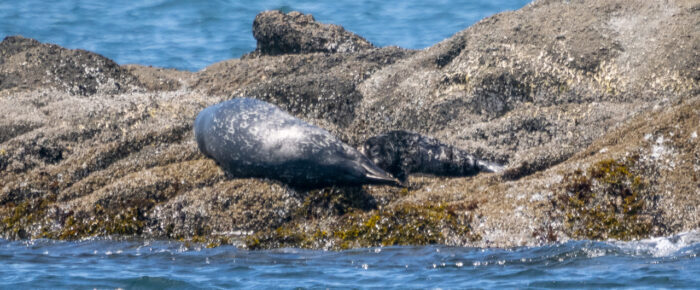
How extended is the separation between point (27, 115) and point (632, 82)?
17.3 feet

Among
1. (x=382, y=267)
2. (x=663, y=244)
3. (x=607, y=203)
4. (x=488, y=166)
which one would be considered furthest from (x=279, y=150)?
(x=663, y=244)

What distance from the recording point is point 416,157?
665cm

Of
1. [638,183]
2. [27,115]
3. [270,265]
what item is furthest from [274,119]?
[27,115]

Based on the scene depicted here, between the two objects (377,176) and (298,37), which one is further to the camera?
(298,37)

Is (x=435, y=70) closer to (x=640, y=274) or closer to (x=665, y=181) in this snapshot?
(x=665, y=181)

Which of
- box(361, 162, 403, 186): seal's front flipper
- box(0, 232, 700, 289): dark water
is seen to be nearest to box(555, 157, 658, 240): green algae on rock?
box(0, 232, 700, 289): dark water

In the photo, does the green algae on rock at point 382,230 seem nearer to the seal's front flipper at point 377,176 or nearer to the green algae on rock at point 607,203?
the seal's front flipper at point 377,176

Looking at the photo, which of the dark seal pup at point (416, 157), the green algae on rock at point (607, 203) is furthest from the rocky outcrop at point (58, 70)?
the green algae on rock at point (607, 203)

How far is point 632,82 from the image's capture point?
25.4ft

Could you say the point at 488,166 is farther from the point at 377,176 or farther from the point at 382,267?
the point at 382,267

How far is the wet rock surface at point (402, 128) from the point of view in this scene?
547cm

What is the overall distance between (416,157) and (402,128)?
1179mm

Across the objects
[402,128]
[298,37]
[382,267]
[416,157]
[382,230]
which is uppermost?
[298,37]

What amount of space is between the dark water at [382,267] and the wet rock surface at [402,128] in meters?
0.18
